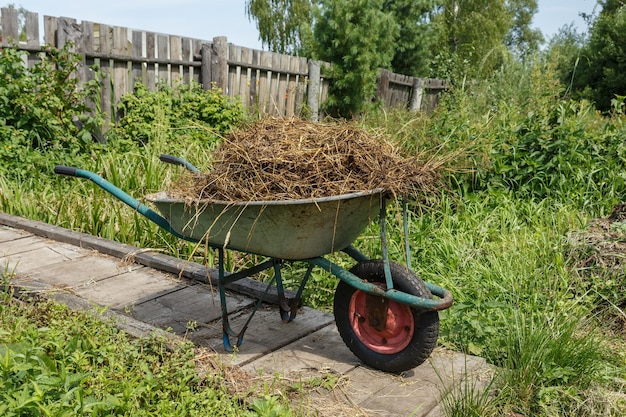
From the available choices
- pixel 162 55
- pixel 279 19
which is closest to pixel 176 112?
pixel 162 55

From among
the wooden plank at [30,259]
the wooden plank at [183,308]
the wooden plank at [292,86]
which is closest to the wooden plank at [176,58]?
the wooden plank at [292,86]

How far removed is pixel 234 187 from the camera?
2479 millimetres

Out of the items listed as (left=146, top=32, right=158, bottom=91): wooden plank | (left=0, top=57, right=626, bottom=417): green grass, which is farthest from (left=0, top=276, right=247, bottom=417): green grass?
(left=146, top=32, right=158, bottom=91): wooden plank

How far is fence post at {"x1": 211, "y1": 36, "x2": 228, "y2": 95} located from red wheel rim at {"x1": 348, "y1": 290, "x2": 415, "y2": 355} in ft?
20.6

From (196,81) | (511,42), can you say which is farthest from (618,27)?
(511,42)

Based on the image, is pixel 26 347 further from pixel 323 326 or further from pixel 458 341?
pixel 458 341

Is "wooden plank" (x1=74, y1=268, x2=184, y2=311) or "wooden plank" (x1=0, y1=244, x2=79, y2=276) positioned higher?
"wooden plank" (x1=74, y1=268, x2=184, y2=311)

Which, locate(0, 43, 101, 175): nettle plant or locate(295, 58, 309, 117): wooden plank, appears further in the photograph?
locate(295, 58, 309, 117): wooden plank

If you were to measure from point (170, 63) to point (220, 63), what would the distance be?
30.3 inches

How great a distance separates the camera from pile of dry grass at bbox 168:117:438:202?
2.41m

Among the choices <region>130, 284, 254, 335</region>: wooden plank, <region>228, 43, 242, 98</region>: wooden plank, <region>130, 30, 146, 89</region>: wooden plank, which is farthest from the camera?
<region>228, 43, 242, 98</region>: wooden plank

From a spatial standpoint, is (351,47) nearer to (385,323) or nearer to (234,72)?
(234,72)

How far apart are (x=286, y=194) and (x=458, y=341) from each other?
1.17 metres

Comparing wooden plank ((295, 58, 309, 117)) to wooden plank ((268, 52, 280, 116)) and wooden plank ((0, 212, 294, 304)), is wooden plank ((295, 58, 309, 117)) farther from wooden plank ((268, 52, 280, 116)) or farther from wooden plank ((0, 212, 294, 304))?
wooden plank ((0, 212, 294, 304))
